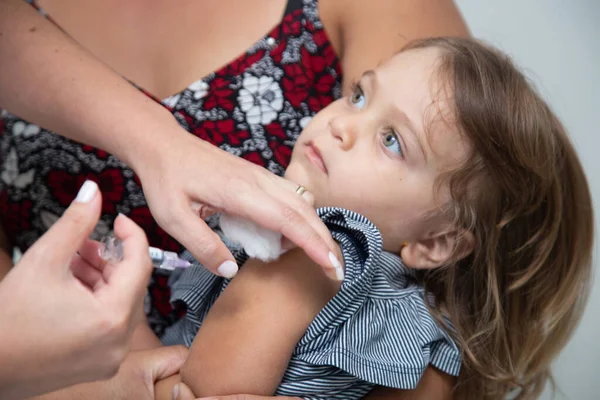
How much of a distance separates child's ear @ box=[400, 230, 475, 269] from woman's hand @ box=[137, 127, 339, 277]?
0.28 metres

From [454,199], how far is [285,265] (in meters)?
0.29

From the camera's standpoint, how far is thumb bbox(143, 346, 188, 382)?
91 centimetres

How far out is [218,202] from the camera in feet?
2.50

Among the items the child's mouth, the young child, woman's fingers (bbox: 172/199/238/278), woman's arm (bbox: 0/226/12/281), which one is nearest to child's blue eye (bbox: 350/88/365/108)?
the young child

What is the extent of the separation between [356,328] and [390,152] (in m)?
0.27

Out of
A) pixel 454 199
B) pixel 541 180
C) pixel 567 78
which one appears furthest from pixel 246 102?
pixel 567 78

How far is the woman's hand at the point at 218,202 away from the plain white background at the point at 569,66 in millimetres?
865

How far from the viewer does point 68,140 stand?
1.11 m

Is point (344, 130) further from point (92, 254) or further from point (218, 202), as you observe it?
point (92, 254)

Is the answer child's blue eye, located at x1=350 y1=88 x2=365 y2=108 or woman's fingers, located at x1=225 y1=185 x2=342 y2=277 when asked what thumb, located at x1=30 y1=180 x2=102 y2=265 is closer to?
woman's fingers, located at x1=225 y1=185 x2=342 y2=277

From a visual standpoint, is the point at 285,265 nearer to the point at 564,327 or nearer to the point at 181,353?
the point at 181,353

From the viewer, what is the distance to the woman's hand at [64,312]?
0.54 m

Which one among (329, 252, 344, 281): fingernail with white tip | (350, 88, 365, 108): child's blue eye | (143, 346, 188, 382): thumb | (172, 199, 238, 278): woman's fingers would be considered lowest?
(143, 346, 188, 382): thumb

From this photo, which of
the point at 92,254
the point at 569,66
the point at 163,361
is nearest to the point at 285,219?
the point at 92,254
